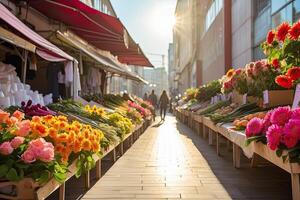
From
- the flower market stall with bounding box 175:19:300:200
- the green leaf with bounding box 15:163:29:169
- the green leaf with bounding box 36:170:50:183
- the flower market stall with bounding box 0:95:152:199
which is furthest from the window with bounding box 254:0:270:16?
the green leaf with bounding box 15:163:29:169

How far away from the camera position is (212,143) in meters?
10.8

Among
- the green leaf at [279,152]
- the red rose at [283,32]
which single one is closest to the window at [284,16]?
the red rose at [283,32]

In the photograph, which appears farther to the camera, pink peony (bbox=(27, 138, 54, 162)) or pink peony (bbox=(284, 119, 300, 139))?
pink peony (bbox=(284, 119, 300, 139))

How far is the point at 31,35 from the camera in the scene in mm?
6547

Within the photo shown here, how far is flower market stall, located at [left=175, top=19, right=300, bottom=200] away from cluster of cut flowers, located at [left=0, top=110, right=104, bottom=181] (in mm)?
1858

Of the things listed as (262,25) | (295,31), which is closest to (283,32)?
(295,31)

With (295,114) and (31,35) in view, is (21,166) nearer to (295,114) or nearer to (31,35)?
(295,114)

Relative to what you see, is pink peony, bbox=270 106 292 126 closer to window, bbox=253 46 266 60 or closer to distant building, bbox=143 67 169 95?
window, bbox=253 46 266 60

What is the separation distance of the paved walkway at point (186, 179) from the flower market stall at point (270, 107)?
37 cm

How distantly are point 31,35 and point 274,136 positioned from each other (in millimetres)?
3917

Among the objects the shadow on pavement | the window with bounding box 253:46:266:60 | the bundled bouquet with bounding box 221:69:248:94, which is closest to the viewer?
the shadow on pavement

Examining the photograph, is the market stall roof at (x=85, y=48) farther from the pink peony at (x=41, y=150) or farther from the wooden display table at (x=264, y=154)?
the pink peony at (x=41, y=150)

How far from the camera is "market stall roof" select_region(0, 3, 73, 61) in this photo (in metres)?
5.64

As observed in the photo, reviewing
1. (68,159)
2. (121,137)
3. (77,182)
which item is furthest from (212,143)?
(68,159)
